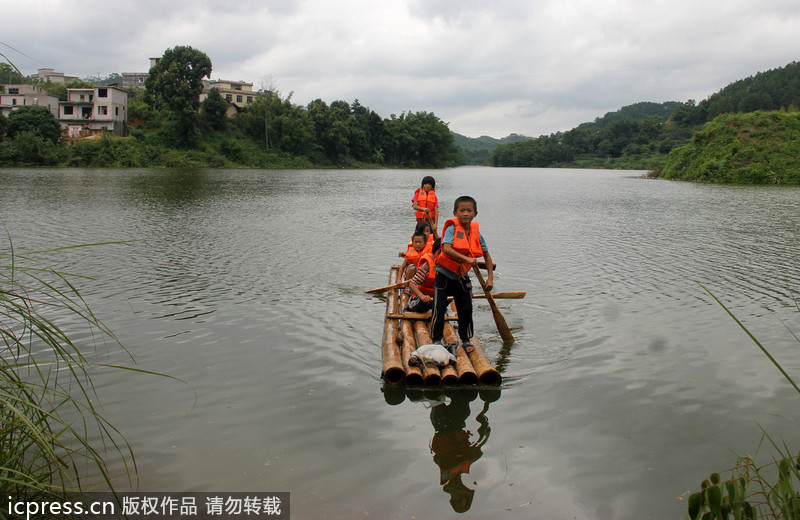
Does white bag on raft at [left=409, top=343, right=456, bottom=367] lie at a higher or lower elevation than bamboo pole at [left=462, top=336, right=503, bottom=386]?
higher

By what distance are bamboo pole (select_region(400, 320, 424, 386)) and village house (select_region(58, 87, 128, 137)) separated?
64406 mm

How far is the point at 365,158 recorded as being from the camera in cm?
9431

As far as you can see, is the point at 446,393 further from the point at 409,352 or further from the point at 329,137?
the point at 329,137

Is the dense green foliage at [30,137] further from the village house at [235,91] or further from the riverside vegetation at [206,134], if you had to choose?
the village house at [235,91]

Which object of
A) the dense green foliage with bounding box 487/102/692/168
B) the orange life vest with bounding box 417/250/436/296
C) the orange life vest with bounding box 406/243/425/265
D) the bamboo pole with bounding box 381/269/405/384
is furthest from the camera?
the dense green foliage with bounding box 487/102/692/168

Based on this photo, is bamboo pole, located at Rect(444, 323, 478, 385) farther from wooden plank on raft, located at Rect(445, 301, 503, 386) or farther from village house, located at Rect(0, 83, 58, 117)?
village house, located at Rect(0, 83, 58, 117)

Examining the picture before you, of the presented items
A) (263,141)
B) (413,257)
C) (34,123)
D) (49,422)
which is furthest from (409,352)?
(263,141)


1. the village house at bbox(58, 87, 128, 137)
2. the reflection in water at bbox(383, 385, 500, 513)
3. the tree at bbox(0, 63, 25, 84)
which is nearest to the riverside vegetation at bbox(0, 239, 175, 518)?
the tree at bbox(0, 63, 25, 84)

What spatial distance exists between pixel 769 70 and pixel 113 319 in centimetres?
13548

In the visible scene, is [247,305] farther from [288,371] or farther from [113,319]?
[288,371]

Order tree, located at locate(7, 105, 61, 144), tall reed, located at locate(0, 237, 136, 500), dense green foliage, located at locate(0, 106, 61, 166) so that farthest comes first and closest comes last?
1. tree, located at locate(7, 105, 61, 144)
2. dense green foliage, located at locate(0, 106, 61, 166)
3. tall reed, located at locate(0, 237, 136, 500)

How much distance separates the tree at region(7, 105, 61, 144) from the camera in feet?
178

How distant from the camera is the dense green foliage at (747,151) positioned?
41969 millimetres

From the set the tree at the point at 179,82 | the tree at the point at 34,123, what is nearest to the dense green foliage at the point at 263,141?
the tree at the point at 34,123
